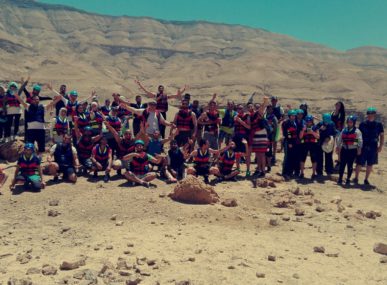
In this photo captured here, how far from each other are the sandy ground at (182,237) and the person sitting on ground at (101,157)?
63cm

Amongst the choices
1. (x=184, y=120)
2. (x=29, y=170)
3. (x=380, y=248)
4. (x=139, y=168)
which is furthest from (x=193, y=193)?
(x=29, y=170)

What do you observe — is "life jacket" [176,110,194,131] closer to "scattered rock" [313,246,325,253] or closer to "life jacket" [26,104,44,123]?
"life jacket" [26,104,44,123]

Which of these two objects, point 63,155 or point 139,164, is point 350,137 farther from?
point 63,155

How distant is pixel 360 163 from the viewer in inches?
423

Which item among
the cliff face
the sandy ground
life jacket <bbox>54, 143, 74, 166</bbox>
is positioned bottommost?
the sandy ground

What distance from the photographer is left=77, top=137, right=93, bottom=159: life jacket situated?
10422mm

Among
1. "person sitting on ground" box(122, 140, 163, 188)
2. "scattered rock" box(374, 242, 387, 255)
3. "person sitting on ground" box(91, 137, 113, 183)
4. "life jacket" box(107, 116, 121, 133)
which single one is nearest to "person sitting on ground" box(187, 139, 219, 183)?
"person sitting on ground" box(122, 140, 163, 188)

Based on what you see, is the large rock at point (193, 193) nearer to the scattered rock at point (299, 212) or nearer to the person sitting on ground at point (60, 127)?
the scattered rock at point (299, 212)

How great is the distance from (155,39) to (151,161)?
11257 cm

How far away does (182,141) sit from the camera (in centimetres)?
1162

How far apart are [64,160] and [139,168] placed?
6.15ft

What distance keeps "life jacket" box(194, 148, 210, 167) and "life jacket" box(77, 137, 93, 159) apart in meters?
2.81

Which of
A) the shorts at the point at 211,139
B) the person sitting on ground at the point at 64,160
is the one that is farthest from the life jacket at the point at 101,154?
the shorts at the point at 211,139

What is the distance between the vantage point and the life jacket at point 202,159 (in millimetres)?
10109
